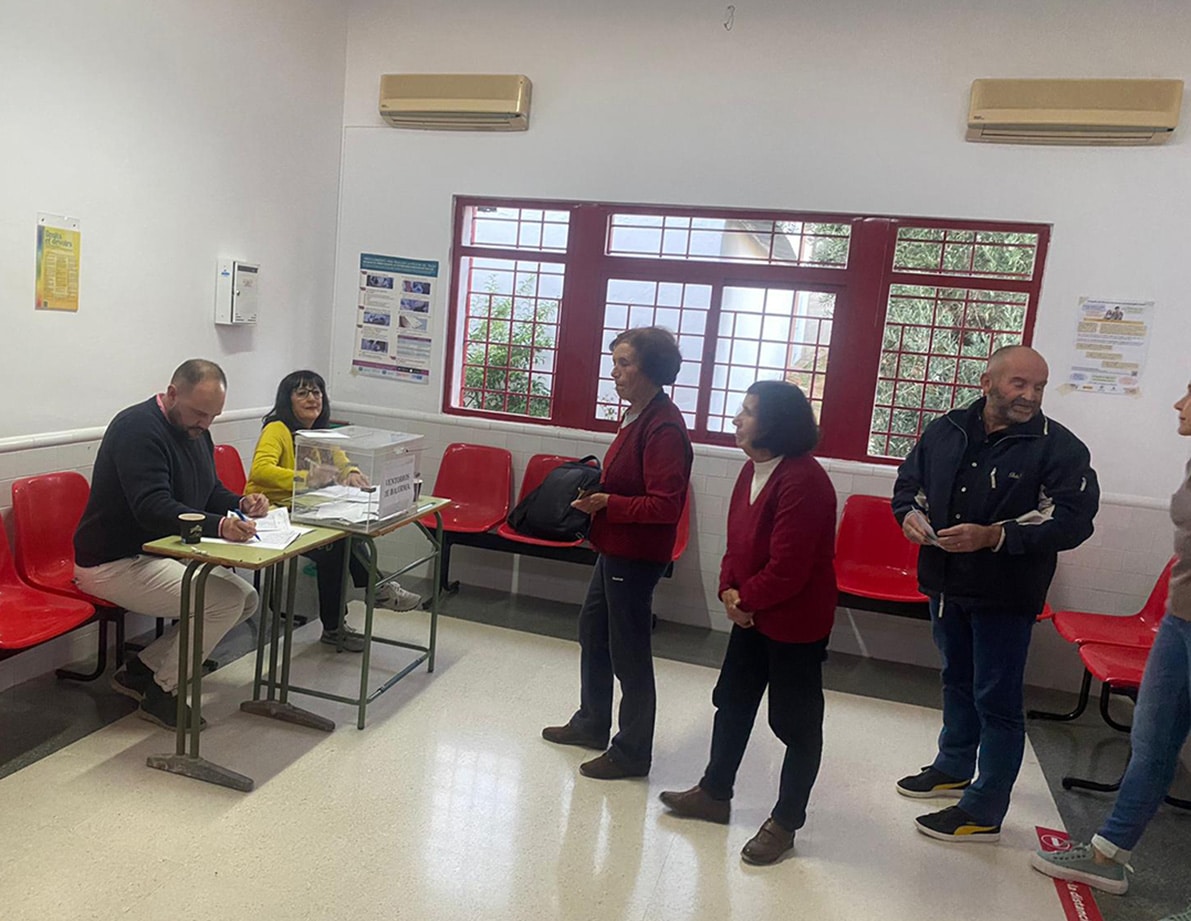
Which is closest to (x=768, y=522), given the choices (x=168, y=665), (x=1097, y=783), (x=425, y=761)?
(x=425, y=761)

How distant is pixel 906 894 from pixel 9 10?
4249mm

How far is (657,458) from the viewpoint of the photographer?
2910 millimetres

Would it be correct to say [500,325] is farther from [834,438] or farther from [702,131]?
[834,438]

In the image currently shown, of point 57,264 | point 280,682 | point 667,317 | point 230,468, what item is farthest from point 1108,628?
point 57,264

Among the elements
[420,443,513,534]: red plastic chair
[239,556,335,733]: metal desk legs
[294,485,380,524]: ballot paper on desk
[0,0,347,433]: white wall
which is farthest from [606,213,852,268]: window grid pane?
[239,556,335,733]: metal desk legs

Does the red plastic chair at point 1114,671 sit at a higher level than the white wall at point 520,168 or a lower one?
lower

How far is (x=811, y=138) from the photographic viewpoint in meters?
4.62

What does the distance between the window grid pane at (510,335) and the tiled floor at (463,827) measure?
2.05 m

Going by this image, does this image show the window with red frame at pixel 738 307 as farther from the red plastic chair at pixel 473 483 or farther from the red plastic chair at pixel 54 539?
the red plastic chair at pixel 54 539

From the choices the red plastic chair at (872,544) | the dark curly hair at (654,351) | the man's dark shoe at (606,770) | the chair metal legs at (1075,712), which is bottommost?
the man's dark shoe at (606,770)

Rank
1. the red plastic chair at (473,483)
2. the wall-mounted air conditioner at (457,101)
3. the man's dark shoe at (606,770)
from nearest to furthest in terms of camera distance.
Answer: the man's dark shoe at (606,770) → the wall-mounted air conditioner at (457,101) → the red plastic chair at (473,483)

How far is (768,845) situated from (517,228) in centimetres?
370

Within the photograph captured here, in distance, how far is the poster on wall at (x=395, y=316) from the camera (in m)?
5.32

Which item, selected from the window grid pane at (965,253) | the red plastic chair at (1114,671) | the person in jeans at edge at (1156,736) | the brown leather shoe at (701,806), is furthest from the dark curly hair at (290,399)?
the red plastic chair at (1114,671)
